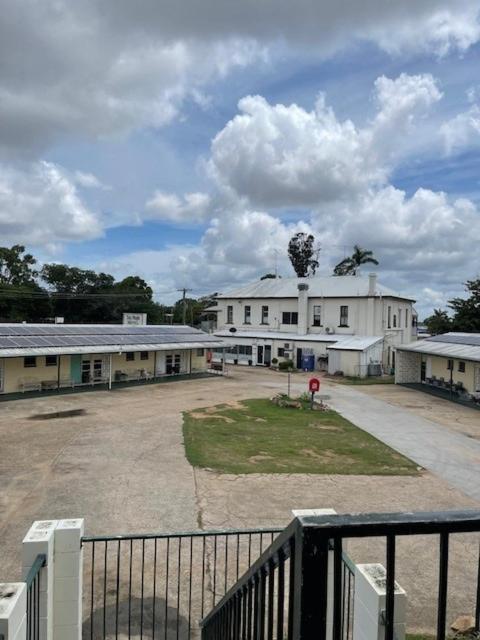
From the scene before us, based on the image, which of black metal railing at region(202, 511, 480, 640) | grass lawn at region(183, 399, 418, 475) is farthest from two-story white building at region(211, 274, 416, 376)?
black metal railing at region(202, 511, 480, 640)

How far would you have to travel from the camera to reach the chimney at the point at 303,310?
4394cm

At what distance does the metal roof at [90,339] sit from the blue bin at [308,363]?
8.09 m

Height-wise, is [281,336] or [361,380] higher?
[281,336]

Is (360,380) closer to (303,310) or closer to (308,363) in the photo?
(308,363)

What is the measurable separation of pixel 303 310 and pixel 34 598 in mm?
40686

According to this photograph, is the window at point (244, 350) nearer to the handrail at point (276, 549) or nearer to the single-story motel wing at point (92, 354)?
the single-story motel wing at point (92, 354)

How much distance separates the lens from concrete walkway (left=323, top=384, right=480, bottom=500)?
43.8 ft

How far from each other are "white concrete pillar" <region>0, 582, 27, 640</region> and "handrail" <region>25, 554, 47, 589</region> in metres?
0.86

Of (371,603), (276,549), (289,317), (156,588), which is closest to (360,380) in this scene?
(289,317)

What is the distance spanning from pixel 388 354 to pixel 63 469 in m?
32.9

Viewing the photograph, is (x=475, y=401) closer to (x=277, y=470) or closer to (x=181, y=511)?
(x=277, y=470)

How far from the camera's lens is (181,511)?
10055mm

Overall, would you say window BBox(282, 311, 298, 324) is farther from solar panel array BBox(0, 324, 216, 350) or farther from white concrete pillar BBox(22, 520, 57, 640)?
white concrete pillar BBox(22, 520, 57, 640)

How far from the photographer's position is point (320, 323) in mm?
43938
